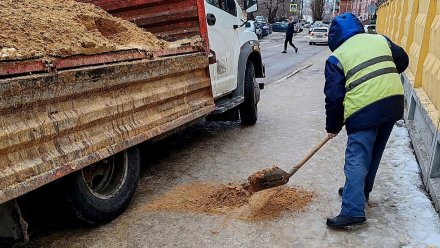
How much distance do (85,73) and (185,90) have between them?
62.7 inches

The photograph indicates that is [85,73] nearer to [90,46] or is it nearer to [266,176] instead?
[90,46]

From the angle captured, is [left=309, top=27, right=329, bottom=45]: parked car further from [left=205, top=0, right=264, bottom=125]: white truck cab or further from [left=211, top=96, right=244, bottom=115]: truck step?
[left=211, top=96, right=244, bottom=115]: truck step

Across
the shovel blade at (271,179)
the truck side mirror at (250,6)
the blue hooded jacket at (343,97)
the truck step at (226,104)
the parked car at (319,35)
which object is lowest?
the parked car at (319,35)

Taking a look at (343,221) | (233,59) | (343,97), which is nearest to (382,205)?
(343,221)

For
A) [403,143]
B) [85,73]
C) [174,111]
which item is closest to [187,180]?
[174,111]

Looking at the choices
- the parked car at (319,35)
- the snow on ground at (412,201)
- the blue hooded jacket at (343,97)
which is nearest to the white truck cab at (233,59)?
the blue hooded jacket at (343,97)

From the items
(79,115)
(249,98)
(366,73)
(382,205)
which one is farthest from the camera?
(249,98)

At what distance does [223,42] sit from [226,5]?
27.7 inches

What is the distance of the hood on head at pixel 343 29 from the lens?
11.5 ft

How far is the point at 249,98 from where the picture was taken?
675 centimetres

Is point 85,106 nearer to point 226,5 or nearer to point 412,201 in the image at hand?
point 412,201

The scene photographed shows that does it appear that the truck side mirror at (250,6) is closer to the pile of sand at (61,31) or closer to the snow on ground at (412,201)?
the pile of sand at (61,31)

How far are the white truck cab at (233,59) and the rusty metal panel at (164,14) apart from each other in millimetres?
244

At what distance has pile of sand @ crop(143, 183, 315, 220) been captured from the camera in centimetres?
386
